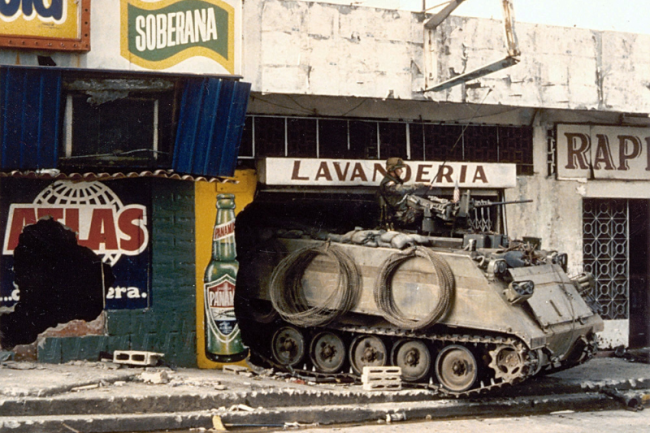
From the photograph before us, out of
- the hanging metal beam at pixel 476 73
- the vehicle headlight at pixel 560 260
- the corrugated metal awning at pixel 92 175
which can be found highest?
the hanging metal beam at pixel 476 73

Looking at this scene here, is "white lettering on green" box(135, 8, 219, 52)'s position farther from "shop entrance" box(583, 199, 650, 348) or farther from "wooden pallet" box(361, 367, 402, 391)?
"shop entrance" box(583, 199, 650, 348)

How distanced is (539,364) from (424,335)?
1591 mm

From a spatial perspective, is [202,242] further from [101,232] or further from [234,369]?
[234,369]

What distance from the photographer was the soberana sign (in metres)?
12.5

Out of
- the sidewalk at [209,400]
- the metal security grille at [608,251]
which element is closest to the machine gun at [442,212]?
the sidewalk at [209,400]

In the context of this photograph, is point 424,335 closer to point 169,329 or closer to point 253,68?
point 169,329

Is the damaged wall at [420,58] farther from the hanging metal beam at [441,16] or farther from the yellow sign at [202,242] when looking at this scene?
the yellow sign at [202,242]

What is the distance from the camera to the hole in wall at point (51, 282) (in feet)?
40.7

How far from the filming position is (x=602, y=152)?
16438 millimetres

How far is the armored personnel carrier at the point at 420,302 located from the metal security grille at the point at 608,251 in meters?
2.87

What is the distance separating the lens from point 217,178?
43.3ft

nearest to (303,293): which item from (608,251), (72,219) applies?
(72,219)

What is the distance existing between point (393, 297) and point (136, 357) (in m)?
3.76

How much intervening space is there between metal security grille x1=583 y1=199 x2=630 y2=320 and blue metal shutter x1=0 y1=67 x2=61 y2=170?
9608 millimetres
